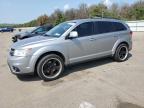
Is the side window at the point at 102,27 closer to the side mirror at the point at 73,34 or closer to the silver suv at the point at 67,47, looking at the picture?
the silver suv at the point at 67,47

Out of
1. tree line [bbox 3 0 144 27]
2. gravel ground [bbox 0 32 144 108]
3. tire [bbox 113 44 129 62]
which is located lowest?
gravel ground [bbox 0 32 144 108]

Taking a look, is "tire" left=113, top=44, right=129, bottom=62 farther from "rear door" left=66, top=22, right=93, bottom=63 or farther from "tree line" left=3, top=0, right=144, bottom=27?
"tree line" left=3, top=0, right=144, bottom=27

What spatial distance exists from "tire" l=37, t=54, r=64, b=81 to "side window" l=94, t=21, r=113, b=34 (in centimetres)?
180

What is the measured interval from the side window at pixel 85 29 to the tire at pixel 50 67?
45.5 inches

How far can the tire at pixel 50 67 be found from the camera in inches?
236

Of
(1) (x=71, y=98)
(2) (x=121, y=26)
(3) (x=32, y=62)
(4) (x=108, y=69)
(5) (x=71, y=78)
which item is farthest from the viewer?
(2) (x=121, y=26)

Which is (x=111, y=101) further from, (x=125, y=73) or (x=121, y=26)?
(x=121, y=26)

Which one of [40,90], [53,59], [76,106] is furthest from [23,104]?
[53,59]

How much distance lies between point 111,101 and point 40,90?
1946 millimetres

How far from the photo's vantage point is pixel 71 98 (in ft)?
15.7

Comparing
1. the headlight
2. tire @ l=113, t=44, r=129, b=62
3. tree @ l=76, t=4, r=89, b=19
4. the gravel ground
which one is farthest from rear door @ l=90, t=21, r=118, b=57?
tree @ l=76, t=4, r=89, b=19

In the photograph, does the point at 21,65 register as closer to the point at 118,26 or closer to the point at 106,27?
the point at 106,27

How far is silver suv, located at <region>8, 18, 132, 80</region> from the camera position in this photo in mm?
5891

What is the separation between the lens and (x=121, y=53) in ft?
26.3
